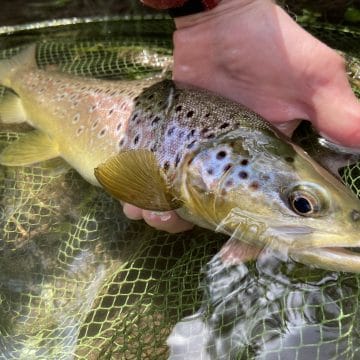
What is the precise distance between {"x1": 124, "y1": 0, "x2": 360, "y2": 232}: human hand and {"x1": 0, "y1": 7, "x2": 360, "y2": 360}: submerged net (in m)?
0.25

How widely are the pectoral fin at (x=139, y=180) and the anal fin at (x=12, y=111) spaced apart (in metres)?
1.16

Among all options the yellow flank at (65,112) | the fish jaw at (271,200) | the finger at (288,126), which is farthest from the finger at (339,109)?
the yellow flank at (65,112)

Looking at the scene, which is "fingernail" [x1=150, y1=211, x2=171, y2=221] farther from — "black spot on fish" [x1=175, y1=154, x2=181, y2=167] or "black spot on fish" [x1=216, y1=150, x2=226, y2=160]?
"black spot on fish" [x1=216, y1=150, x2=226, y2=160]

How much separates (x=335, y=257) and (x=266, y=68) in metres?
0.88

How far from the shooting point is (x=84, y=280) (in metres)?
2.58

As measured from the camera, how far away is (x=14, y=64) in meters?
3.16

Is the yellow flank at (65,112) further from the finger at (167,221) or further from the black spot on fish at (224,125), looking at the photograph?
the black spot on fish at (224,125)

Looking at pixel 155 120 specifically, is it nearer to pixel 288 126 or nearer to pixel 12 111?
pixel 288 126

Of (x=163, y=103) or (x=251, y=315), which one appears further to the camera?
(x=163, y=103)

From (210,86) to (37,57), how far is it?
4.64 ft

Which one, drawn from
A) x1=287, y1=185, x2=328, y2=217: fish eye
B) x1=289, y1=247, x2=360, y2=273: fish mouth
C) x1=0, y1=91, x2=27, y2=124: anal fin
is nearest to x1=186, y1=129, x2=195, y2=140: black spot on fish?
x1=287, y1=185, x2=328, y2=217: fish eye

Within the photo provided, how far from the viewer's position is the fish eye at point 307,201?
1.73 m

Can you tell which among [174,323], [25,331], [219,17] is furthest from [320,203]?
[25,331]

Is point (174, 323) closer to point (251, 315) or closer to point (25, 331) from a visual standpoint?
point (251, 315)
